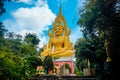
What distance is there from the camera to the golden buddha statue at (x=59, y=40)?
1024 inches

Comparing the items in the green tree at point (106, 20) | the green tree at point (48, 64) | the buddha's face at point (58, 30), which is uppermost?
the buddha's face at point (58, 30)

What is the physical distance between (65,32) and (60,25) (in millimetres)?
1018

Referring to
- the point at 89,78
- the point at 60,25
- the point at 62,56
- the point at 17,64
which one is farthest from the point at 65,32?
the point at 17,64

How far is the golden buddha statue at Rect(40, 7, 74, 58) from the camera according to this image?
26016 millimetres

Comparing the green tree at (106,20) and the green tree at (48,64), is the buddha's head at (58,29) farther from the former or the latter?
the green tree at (106,20)

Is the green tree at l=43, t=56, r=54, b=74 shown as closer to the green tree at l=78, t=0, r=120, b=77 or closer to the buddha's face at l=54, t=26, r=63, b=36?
the green tree at l=78, t=0, r=120, b=77

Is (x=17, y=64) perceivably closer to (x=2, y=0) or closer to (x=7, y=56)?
(x=7, y=56)

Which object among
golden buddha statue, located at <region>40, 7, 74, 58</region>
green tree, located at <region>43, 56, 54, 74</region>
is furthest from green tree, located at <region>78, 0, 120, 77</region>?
golden buddha statue, located at <region>40, 7, 74, 58</region>

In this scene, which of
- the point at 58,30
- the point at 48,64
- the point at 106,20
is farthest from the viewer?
the point at 58,30

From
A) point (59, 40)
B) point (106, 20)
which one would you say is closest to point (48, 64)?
point (106, 20)

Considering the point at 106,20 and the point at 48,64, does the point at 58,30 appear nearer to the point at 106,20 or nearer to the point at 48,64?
the point at 48,64

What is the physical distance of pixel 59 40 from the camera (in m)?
26.9

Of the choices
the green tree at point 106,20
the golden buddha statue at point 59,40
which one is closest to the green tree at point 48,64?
the green tree at point 106,20

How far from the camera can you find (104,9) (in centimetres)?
954
